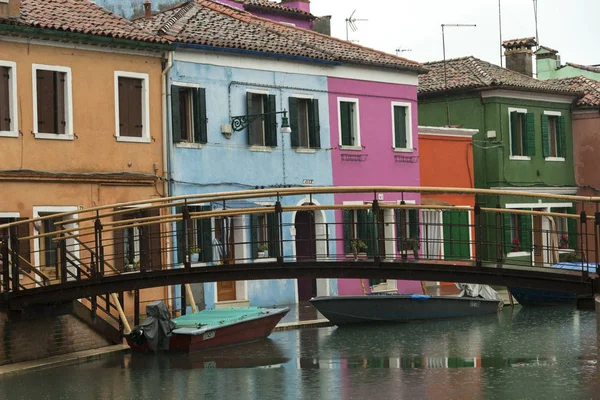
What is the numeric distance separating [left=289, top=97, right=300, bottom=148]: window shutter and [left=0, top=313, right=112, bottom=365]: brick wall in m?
10.4

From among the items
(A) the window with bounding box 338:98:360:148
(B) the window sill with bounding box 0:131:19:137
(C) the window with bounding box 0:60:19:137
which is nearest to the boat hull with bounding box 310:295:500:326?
(A) the window with bounding box 338:98:360:148

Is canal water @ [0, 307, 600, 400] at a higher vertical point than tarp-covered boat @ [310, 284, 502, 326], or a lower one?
lower

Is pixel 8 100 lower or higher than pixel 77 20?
lower

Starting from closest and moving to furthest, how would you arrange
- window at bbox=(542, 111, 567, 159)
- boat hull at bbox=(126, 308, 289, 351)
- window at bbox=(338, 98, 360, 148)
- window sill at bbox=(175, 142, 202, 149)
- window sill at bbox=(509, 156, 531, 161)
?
boat hull at bbox=(126, 308, 289, 351), window sill at bbox=(175, 142, 202, 149), window at bbox=(338, 98, 360, 148), window sill at bbox=(509, 156, 531, 161), window at bbox=(542, 111, 567, 159)

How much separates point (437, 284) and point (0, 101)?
17.5 m

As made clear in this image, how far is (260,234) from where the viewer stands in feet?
109

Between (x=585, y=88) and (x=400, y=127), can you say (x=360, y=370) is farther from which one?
(x=585, y=88)

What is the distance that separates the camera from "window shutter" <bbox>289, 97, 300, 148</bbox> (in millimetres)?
34406

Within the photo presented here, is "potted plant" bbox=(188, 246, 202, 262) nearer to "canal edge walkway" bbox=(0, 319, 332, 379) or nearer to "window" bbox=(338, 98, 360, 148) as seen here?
"canal edge walkway" bbox=(0, 319, 332, 379)

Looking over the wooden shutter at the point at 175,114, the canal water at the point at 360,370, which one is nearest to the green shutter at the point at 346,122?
the wooden shutter at the point at 175,114

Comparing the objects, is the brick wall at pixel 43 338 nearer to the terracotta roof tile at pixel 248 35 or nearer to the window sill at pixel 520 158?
the terracotta roof tile at pixel 248 35

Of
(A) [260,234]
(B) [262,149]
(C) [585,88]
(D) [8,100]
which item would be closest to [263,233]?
(A) [260,234]

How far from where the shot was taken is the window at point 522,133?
43.8 meters

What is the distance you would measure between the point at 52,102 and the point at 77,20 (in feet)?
6.75
